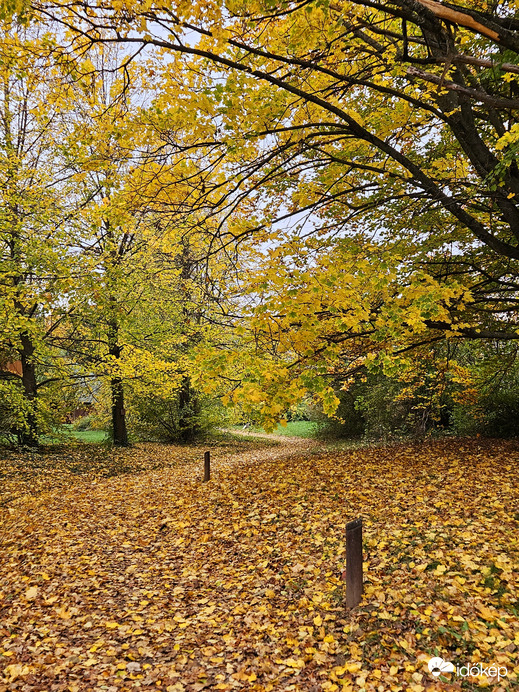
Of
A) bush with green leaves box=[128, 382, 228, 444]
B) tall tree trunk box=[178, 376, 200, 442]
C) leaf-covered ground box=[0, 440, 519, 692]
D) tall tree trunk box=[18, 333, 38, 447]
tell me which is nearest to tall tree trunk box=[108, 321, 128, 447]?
bush with green leaves box=[128, 382, 228, 444]

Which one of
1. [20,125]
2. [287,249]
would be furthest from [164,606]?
[20,125]

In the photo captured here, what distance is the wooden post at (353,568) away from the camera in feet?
12.3

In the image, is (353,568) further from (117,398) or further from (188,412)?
(188,412)

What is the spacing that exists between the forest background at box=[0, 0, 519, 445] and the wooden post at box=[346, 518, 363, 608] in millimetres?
1508

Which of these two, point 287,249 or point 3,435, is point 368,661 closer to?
point 287,249

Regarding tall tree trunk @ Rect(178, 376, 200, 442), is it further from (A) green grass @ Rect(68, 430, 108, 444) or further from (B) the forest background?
(B) the forest background

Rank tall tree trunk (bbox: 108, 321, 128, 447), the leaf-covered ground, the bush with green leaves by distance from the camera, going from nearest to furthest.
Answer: the leaf-covered ground < tall tree trunk (bbox: 108, 321, 128, 447) < the bush with green leaves

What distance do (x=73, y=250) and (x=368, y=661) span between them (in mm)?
10757

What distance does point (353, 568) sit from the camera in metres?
3.75

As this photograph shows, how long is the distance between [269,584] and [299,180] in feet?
18.6

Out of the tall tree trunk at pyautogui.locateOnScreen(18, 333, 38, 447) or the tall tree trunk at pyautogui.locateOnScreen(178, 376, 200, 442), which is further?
the tall tree trunk at pyautogui.locateOnScreen(178, 376, 200, 442)

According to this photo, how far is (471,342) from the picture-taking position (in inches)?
333

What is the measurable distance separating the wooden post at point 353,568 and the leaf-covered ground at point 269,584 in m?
0.11

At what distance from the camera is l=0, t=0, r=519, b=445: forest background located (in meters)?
3.80
